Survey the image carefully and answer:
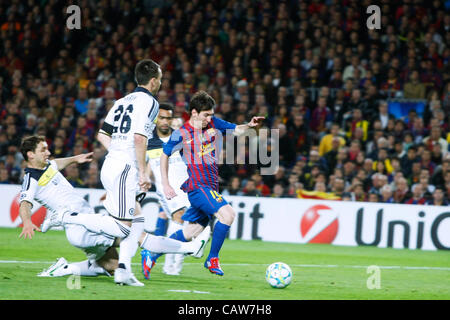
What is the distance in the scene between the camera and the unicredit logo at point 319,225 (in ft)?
46.1

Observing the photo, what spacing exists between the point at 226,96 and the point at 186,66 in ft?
5.49

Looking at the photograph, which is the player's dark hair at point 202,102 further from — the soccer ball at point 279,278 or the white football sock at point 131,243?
the soccer ball at point 279,278

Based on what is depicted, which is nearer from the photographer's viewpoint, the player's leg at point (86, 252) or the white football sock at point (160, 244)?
the player's leg at point (86, 252)

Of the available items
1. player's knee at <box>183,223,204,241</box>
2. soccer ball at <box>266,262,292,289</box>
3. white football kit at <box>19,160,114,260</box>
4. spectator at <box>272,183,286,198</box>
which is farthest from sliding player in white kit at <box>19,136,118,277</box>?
spectator at <box>272,183,286,198</box>

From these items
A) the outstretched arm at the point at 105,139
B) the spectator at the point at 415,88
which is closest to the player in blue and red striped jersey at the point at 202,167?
the outstretched arm at the point at 105,139

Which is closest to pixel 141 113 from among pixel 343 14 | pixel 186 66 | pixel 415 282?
pixel 415 282

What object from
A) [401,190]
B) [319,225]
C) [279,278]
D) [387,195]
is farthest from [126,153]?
[401,190]

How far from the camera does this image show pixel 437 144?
49.9ft

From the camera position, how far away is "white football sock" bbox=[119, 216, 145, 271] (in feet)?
23.2

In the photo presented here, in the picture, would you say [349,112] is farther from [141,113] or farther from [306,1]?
[141,113]

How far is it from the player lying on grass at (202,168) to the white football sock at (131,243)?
61 cm

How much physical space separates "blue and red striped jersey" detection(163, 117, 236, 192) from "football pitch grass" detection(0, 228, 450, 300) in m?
1.06

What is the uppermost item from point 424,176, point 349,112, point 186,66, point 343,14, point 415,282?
point 343,14

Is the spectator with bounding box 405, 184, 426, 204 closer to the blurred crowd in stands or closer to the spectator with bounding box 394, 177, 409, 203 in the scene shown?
the blurred crowd in stands
